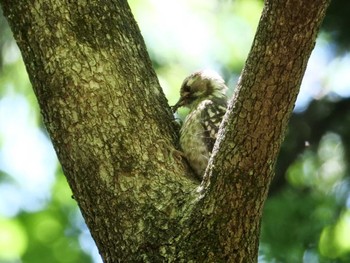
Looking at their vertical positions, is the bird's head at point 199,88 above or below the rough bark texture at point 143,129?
above

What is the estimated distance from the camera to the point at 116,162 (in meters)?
4.36

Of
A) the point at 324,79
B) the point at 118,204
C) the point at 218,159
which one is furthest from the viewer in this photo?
the point at 324,79

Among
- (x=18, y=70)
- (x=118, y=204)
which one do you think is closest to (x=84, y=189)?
(x=118, y=204)

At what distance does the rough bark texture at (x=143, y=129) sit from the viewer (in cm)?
381

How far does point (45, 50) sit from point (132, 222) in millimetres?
976

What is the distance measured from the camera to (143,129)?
14.8 feet

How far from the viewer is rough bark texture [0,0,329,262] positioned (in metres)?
3.81

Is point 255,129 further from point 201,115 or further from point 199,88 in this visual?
point 199,88

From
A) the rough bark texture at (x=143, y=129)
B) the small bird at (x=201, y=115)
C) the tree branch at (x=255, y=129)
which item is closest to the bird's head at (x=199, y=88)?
the small bird at (x=201, y=115)

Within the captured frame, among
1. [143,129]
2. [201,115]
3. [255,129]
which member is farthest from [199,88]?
[255,129]

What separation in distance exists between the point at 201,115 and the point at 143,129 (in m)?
0.96

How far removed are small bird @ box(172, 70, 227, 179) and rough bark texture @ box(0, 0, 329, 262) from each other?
17cm

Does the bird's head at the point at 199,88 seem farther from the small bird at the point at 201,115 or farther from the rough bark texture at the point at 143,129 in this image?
the rough bark texture at the point at 143,129

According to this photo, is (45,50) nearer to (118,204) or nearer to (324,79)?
(118,204)
